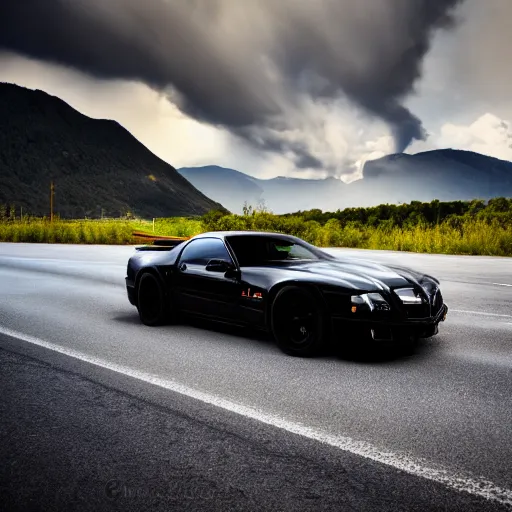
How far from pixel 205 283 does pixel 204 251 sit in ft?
1.43

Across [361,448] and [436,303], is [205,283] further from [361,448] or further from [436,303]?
[361,448]

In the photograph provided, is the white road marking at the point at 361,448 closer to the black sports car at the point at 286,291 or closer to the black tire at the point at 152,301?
the black sports car at the point at 286,291

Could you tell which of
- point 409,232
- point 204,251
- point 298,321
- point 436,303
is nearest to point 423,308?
point 436,303

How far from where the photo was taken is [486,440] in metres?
3.38

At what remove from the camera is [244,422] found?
3.66 metres

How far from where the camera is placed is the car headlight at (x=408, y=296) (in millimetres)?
5254

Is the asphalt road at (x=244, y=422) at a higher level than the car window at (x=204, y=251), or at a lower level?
lower

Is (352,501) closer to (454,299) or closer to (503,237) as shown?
(454,299)

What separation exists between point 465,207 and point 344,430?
126 ft

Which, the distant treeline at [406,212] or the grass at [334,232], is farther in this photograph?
the distant treeline at [406,212]

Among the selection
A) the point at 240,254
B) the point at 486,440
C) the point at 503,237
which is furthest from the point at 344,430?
the point at 503,237

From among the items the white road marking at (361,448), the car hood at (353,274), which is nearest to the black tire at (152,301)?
the car hood at (353,274)

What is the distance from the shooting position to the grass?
21.5 metres

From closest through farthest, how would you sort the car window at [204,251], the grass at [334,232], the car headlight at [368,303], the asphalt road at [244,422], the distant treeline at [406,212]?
1. the asphalt road at [244,422]
2. the car headlight at [368,303]
3. the car window at [204,251]
4. the grass at [334,232]
5. the distant treeline at [406,212]
